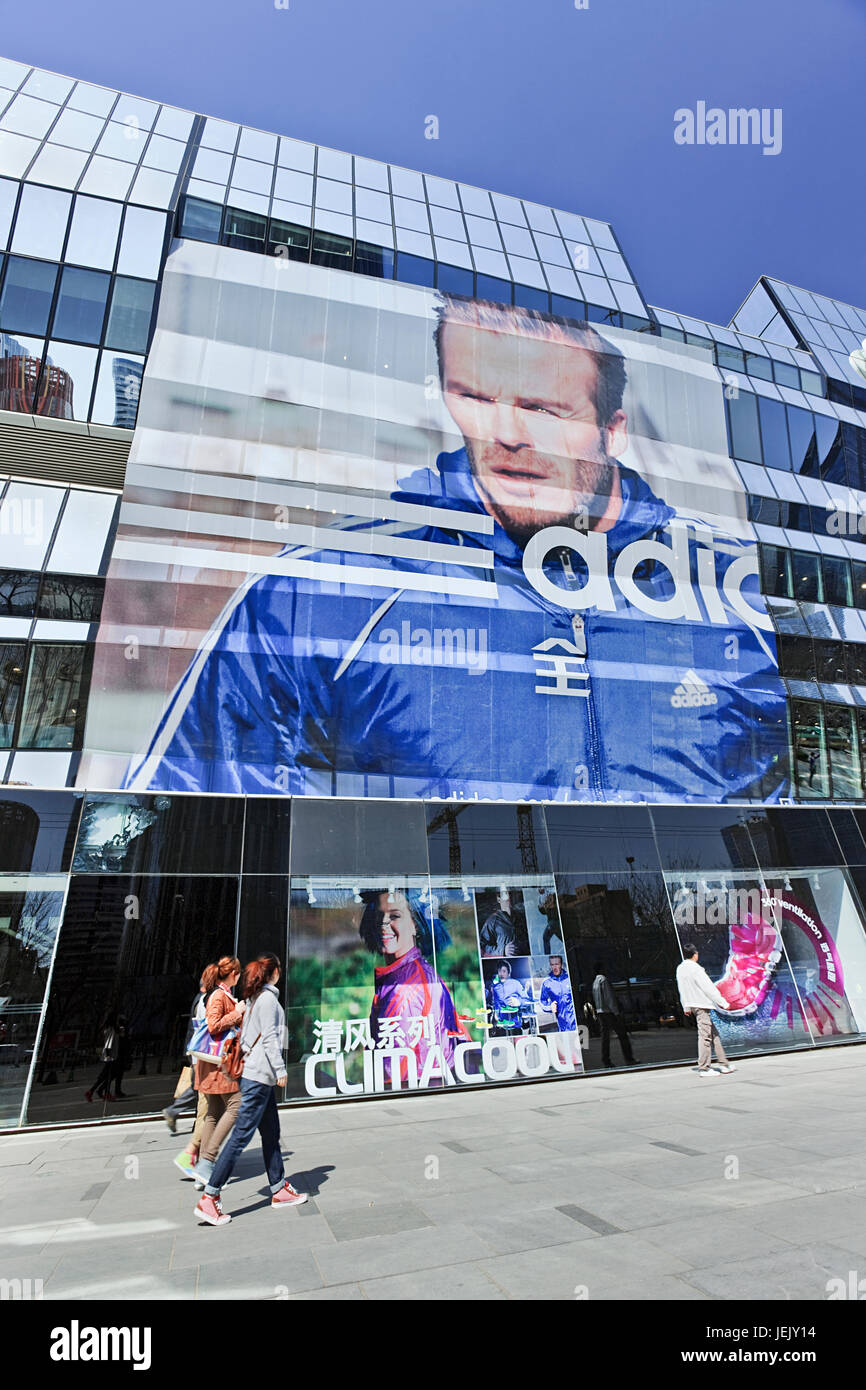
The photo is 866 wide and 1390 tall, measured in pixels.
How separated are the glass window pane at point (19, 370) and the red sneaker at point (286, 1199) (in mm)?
17477

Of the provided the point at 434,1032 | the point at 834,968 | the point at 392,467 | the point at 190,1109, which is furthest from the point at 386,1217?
the point at 392,467

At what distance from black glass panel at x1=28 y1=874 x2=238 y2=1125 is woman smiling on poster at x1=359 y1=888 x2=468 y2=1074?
2.60 meters

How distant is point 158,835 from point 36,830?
198 cm

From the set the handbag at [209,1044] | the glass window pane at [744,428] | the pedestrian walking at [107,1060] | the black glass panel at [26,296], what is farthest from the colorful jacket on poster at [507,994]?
the black glass panel at [26,296]

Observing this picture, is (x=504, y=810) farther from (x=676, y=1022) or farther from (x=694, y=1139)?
(x=694, y=1139)

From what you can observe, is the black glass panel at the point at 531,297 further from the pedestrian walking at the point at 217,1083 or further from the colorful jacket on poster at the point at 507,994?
the pedestrian walking at the point at 217,1083

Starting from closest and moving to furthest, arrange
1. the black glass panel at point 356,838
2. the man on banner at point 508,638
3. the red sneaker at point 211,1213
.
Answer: the red sneaker at point 211,1213 < the black glass panel at point 356,838 < the man on banner at point 508,638

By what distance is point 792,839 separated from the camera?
702 inches

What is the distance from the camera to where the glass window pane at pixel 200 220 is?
20078 mm

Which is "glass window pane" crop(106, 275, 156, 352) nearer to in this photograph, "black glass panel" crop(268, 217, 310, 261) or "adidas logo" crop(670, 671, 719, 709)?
"black glass panel" crop(268, 217, 310, 261)

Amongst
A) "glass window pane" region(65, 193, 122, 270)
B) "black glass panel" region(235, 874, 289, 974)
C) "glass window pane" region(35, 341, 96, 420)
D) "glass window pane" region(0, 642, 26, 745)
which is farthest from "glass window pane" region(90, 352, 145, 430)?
"black glass panel" region(235, 874, 289, 974)

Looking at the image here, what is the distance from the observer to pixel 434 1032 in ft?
44.6

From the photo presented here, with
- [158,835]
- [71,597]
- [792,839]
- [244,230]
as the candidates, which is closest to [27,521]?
[71,597]

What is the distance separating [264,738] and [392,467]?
7.43 m
